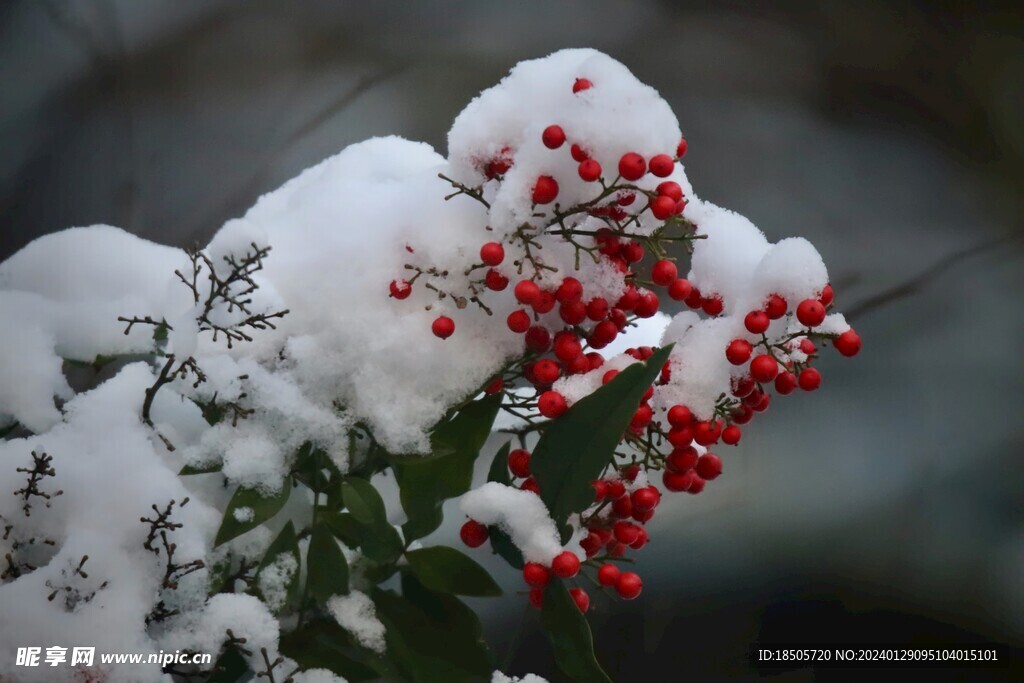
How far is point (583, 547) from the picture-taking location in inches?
21.4

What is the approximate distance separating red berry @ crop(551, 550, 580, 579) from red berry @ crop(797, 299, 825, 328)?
0.55ft

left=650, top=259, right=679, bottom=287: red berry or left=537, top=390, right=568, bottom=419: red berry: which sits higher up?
left=650, top=259, right=679, bottom=287: red berry

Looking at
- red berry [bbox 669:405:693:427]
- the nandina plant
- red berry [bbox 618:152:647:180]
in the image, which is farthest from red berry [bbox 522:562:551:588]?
red berry [bbox 618:152:647:180]

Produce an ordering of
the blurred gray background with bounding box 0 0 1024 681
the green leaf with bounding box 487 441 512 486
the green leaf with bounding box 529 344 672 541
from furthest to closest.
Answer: the blurred gray background with bounding box 0 0 1024 681
the green leaf with bounding box 487 441 512 486
the green leaf with bounding box 529 344 672 541

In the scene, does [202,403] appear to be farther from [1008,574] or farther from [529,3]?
[1008,574]

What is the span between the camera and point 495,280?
492 mm

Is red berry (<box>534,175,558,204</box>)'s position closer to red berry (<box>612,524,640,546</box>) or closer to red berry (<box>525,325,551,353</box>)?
red berry (<box>525,325,551,353</box>)

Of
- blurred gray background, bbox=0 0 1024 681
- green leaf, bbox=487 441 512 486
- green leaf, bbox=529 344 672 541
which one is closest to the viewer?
green leaf, bbox=529 344 672 541

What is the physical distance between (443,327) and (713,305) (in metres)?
0.15

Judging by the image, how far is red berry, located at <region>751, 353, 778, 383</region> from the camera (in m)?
0.48

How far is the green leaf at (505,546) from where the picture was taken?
519 mm

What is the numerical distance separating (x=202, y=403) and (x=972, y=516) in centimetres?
73

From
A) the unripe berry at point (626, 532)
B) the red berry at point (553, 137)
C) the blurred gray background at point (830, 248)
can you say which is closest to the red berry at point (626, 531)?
the unripe berry at point (626, 532)

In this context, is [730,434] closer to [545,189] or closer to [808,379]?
[808,379]
